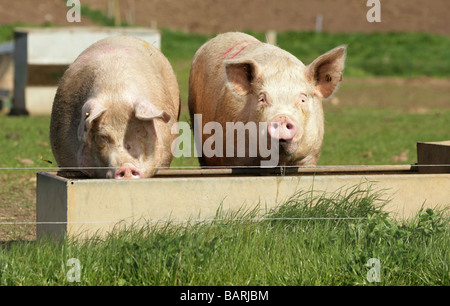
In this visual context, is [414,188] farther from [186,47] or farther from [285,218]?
[186,47]

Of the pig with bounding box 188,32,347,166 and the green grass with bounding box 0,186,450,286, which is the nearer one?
the green grass with bounding box 0,186,450,286

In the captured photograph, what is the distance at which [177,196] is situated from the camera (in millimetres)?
4801

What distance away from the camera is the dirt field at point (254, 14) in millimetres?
32781

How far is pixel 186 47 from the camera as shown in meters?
24.0

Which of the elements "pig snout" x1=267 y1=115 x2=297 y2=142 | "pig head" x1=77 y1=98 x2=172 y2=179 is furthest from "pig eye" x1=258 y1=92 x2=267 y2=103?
"pig head" x1=77 y1=98 x2=172 y2=179

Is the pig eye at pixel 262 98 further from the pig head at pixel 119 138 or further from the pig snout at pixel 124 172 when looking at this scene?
the pig snout at pixel 124 172

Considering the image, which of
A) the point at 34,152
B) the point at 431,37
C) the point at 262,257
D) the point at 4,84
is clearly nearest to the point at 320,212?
the point at 262,257

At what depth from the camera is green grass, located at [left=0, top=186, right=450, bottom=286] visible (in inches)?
170

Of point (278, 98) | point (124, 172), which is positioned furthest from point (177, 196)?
point (278, 98)

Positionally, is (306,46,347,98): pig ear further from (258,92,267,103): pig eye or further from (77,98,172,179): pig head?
(77,98,172,179): pig head

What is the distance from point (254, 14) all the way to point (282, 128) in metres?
31.4

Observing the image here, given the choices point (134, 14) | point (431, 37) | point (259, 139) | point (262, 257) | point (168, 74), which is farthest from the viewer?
point (134, 14)

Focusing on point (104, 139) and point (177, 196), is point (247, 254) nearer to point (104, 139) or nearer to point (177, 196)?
point (177, 196)
